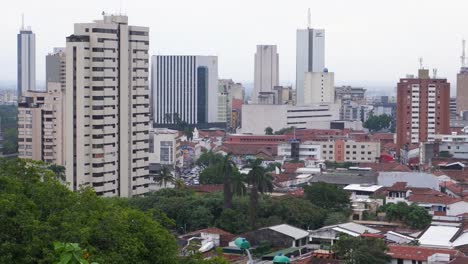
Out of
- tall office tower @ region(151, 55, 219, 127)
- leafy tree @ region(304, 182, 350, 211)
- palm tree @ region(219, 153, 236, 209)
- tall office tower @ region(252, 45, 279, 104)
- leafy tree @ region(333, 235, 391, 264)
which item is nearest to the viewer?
leafy tree @ region(333, 235, 391, 264)

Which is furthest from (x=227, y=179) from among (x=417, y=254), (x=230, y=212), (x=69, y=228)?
(x=69, y=228)

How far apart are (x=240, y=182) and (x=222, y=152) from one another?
2103 cm

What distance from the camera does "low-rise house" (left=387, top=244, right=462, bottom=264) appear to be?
59.1 feet

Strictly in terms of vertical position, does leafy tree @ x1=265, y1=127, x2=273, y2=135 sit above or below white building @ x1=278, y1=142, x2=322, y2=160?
above

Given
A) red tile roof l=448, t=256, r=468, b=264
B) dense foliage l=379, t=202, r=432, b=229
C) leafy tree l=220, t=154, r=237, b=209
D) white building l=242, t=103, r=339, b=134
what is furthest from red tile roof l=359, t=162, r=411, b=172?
white building l=242, t=103, r=339, b=134

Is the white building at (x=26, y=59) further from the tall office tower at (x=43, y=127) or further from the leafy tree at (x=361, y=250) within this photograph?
the leafy tree at (x=361, y=250)

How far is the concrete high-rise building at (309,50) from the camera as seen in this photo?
84.3 metres

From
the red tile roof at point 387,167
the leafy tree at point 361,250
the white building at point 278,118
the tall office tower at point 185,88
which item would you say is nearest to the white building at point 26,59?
the tall office tower at point 185,88

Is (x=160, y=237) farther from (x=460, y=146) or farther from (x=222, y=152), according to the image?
(x=222, y=152)

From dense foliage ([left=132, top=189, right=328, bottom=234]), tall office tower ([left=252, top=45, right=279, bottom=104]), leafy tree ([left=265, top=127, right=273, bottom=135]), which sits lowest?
dense foliage ([left=132, top=189, right=328, bottom=234])

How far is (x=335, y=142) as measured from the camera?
4309cm

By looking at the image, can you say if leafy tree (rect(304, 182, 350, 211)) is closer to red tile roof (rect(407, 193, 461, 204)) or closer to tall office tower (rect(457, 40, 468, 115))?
red tile roof (rect(407, 193, 461, 204))

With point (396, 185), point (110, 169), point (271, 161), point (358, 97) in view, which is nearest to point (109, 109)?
point (110, 169)

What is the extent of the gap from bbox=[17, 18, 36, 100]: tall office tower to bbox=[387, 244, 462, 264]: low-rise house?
2658 inches
